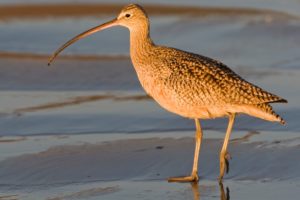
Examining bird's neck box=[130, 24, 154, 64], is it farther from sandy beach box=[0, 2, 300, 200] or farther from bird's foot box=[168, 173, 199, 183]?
bird's foot box=[168, 173, 199, 183]

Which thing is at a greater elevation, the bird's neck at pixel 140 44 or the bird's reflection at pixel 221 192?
the bird's neck at pixel 140 44

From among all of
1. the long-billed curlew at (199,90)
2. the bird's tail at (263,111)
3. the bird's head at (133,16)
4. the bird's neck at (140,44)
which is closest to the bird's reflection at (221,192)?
the long-billed curlew at (199,90)

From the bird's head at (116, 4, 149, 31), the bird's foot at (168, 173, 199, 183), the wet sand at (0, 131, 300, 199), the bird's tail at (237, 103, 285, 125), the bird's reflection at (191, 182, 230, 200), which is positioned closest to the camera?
the bird's reflection at (191, 182, 230, 200)

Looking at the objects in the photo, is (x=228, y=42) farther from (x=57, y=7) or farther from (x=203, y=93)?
(x=203, y=93)

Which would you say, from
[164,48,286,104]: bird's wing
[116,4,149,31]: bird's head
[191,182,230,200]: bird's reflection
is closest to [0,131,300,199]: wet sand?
[191,182,230,200]: bird's reflection

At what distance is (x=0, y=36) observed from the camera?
15.8 meters

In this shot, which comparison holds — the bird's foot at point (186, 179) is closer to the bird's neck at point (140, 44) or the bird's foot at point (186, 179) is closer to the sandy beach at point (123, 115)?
the sandy beach at point (123, 115)

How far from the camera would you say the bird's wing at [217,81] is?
879cm

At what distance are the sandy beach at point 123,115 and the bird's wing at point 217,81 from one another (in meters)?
0.68

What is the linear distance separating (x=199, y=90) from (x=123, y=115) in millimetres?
2380

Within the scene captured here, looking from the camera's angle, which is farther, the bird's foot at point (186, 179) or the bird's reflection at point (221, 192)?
the bird's foot at point (186, 179)

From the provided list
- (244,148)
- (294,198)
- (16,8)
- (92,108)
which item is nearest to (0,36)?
(16,8)

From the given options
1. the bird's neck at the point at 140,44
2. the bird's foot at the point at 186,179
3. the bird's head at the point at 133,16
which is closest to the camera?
the bird's foot at the point at 186,179

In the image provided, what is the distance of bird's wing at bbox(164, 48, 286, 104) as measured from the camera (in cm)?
879
